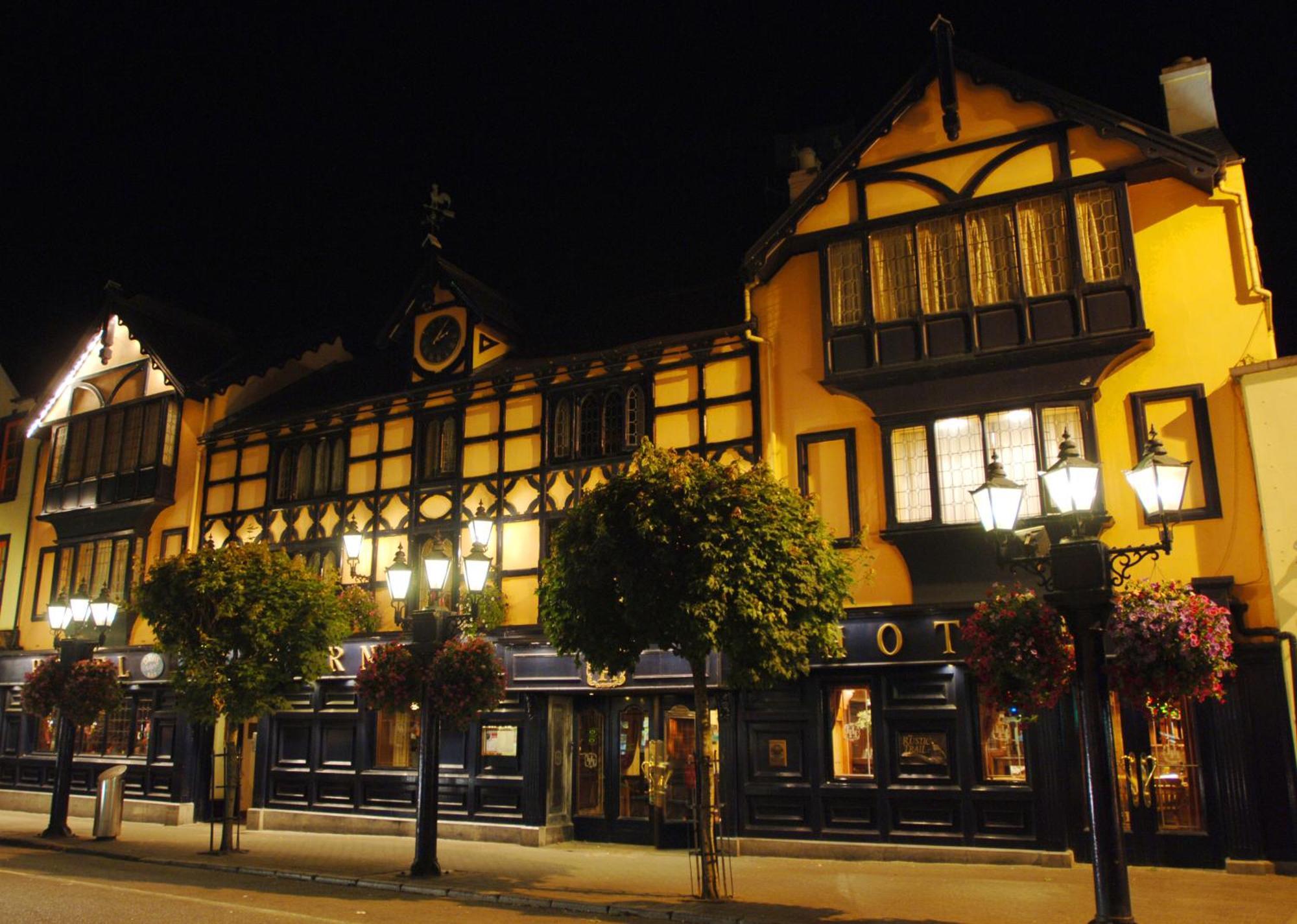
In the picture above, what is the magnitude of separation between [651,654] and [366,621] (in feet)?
22.3

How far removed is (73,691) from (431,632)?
10221 mm

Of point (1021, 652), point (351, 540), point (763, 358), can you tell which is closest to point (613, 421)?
point (763, 358)

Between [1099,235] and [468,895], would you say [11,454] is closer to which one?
[468,895]

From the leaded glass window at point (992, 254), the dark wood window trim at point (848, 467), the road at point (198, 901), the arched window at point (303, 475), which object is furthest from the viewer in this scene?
the arched window at point (303, 475)

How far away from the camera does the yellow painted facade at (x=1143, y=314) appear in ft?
50.4

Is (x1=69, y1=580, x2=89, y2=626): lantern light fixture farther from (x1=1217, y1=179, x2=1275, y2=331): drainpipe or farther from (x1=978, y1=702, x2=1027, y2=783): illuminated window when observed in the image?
(x1=1217, y1=179, x2=1275, y2=331): drainpipe

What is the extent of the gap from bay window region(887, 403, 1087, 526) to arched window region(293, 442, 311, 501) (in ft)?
46.1

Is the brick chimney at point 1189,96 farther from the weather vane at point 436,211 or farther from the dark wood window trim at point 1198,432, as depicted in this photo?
the weather vane at point 436,211

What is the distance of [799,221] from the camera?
19.0 metres

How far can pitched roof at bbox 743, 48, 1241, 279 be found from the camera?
15.9m

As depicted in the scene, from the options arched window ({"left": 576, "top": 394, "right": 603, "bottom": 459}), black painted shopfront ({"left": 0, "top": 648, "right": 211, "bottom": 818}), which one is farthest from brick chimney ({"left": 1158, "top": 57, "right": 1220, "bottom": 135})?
black painted shopfront ({"left": 0, "top": 648, "right": 211, "bottom": 818})

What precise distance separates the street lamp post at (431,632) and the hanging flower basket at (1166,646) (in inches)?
326

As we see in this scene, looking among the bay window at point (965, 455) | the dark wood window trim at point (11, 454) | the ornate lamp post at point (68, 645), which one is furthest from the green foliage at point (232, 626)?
the dark wood window trim at point (11, 454)

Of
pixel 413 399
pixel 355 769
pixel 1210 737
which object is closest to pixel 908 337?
pixel 1210 737
